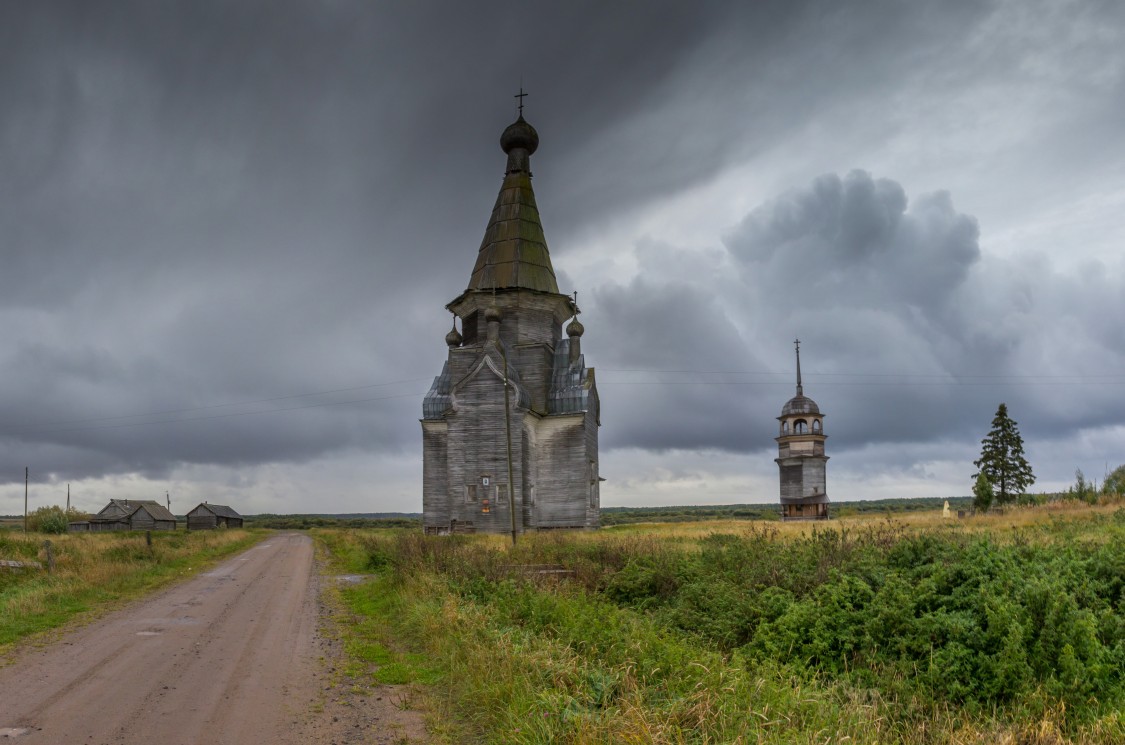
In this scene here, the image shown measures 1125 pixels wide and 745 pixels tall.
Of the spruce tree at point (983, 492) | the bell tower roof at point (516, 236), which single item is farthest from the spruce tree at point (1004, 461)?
the bell tower roof at point (516, 236)

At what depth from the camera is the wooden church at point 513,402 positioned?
35156mm

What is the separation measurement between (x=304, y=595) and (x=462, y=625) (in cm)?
864

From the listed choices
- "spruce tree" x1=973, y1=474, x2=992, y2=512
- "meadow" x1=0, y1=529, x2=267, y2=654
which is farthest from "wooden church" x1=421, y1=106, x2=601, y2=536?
"spruce tree" x1=973, y1=474, x2=992, y2=512

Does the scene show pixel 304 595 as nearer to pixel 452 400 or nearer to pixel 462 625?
pixel 462 625

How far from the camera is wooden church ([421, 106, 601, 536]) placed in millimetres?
35156

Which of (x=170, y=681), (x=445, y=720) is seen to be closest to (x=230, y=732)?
(x=445, y=720)

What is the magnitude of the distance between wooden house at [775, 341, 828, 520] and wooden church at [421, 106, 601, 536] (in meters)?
15.2

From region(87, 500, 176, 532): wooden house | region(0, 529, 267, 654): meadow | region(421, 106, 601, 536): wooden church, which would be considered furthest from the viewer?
region(87, 500, 176, 532): wooden house

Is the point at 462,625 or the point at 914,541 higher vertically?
the point at 914,541

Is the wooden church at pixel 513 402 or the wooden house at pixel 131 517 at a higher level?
the wooden church at pixel 513 402

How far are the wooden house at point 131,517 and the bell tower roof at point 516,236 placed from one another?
63.9 meters

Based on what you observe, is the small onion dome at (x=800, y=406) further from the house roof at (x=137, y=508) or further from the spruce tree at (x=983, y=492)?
the house roof at (x=137, y=508)

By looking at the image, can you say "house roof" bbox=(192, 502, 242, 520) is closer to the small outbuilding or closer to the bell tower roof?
the small outbuilding

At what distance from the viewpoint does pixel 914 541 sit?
12477mm
